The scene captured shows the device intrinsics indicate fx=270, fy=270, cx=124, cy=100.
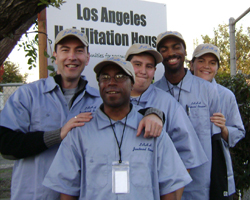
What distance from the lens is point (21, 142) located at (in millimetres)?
2145

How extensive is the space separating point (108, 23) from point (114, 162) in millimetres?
2260

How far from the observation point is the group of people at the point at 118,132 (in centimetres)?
195

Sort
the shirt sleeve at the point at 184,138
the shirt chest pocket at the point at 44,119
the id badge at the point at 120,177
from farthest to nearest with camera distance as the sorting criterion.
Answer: the shirt sleeve at the point at 184,138, the shirt chest pocket at the point at 44,119, the id badge at the point at 120,177

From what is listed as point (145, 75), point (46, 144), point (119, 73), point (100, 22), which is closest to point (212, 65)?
point (145, 75)

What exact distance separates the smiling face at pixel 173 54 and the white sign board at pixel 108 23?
33.6 inches

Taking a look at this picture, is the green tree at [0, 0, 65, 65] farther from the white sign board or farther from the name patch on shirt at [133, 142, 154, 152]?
the name patch on shirt at [133, 142, 154, 152]

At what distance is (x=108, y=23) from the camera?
364cm

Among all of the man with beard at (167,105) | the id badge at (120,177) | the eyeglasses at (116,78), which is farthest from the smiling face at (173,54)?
the id badge at (120,177)

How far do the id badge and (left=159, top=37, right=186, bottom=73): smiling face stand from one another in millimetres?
1444

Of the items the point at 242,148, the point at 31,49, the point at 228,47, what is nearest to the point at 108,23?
the point at 31,49

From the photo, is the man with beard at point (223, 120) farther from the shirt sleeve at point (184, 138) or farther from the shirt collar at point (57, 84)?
the shirt collar at point (57, 84)

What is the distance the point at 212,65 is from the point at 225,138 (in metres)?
1.02

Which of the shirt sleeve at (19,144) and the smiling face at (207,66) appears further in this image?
the smiling face at (207,66)

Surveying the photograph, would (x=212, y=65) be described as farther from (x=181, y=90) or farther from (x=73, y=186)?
(x=73, y=186)
